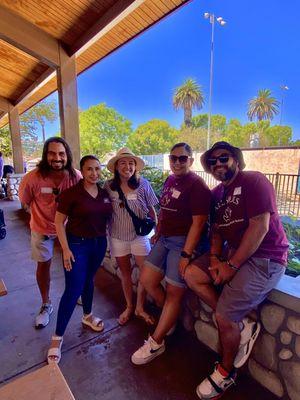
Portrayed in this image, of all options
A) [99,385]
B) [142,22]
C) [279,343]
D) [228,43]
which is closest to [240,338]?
[279,343]

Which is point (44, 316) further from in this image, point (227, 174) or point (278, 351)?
point (227, 174)

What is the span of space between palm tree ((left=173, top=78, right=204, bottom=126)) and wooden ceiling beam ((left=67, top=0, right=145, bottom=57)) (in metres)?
23.1

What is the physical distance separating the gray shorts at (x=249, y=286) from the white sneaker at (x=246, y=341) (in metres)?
0.13

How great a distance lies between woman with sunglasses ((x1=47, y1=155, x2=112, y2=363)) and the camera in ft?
5.83

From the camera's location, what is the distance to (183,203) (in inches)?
66.5

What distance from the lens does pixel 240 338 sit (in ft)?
4.61

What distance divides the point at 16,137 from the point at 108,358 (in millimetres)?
7496

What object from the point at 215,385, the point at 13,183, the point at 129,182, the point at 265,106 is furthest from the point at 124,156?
the point at 265,106

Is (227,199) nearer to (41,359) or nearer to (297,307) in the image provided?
(297,307)

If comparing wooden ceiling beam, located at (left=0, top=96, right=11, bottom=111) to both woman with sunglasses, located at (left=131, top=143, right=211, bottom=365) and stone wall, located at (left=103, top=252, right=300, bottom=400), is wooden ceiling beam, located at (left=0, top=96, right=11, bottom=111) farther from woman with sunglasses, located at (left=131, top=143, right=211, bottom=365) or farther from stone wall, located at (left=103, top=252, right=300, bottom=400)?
stone wall, located at (left=103, top=252, right=300, bottom=400)

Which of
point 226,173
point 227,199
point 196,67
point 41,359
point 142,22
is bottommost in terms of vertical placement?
point 41,359

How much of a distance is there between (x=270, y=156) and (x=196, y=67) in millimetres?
29121

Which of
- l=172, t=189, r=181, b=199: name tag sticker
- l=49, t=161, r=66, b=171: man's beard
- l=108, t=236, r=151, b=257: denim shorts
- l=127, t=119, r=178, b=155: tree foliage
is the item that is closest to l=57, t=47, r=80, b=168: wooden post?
l=49, t=161, r=66, b=171: man's beard

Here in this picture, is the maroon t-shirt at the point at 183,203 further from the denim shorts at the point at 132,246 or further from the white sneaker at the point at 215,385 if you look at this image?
the white sneaker at the point at 215,385
